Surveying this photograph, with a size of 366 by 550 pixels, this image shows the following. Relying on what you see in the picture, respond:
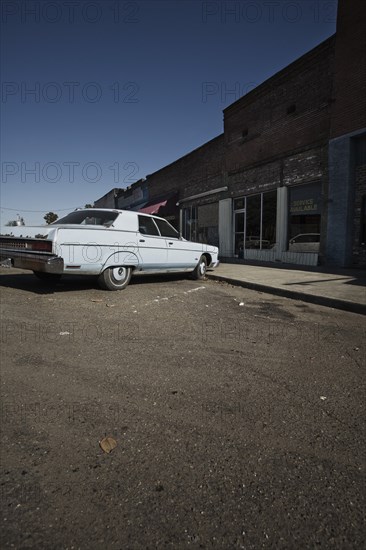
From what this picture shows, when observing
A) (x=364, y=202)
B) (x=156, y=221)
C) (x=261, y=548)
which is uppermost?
(x=364, y=202)

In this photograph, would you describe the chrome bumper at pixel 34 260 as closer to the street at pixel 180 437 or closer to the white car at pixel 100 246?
the white car at pixel 100 246

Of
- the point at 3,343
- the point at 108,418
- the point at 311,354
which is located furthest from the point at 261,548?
the point at 3,343

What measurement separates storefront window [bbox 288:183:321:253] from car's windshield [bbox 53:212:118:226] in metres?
8.59

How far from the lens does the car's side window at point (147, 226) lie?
6.89m

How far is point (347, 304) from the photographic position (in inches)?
214

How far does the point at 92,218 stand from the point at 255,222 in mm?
10307

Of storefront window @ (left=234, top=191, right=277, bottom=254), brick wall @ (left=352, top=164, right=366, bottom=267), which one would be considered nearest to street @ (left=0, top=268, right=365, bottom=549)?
brick wall @ (left=352, top=164, right=366, bottom=267)

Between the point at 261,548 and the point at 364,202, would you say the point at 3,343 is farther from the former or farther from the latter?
the point at 364,202

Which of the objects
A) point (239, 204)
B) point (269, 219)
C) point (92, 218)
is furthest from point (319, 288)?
point (239, 204)

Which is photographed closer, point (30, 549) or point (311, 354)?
point (30, 549)

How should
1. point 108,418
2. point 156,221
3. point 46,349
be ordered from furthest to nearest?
1. point 156,221
2. point 46,349
3. point 108,418

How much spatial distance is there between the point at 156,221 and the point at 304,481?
639 cm

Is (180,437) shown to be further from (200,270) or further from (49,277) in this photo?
(200,270)

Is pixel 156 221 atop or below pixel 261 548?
atop
